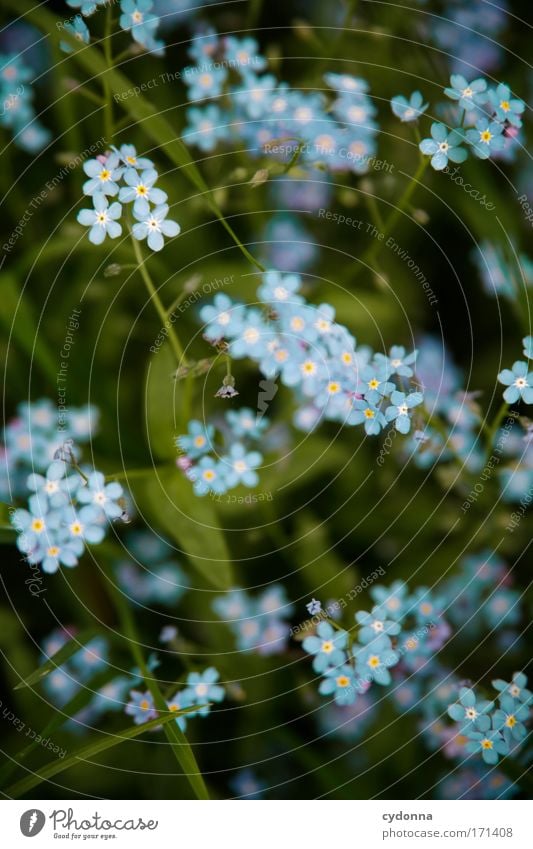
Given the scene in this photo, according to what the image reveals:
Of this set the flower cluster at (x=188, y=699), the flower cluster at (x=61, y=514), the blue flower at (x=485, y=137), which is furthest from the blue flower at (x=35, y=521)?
the blue flower at (x=485, y=137)

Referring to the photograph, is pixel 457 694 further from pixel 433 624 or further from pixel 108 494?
pixel 108 494

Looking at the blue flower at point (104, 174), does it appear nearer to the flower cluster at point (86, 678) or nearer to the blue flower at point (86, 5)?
the blue flower at point (86, 5)

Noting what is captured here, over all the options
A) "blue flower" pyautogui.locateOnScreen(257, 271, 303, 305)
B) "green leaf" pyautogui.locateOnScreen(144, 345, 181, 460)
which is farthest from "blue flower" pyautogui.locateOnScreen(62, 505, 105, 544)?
"blue flower" pyautogui.locateOnScreen(257, 271, 303, 305)

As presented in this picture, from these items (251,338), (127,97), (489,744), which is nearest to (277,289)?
(251,338)

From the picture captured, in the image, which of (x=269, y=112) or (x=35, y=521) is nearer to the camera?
(x=35, y=521)

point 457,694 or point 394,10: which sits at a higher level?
point 394,10

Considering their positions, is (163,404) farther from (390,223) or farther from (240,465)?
(390,223)
